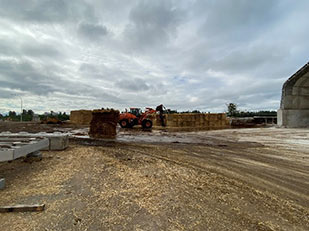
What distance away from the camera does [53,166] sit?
4.21 m

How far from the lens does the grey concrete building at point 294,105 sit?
17.6 meters

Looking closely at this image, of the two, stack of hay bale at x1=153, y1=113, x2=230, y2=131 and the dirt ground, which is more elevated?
stack of hay bale at x1=153, y1=113, x2=230, y2=131

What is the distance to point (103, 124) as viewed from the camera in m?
11.8

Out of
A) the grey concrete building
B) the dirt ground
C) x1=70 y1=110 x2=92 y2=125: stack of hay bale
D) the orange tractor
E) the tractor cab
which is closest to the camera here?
the dirt ground

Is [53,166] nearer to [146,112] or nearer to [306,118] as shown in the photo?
[146,112]

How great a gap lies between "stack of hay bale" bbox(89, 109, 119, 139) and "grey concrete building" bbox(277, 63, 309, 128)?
53.7 ft

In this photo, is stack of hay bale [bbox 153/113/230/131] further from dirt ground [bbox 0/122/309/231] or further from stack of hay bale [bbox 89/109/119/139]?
dirt ground [bbox 0/122/309/231]

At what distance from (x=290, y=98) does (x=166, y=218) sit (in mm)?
20561

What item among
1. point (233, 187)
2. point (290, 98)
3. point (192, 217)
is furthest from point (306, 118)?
point (192, 217)

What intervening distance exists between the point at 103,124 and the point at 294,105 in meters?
18.3

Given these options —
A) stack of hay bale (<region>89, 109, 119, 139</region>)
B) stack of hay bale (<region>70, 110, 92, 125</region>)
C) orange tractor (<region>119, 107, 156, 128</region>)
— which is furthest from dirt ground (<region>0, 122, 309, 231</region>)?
stack of hay bale (<region>70, 110, 92, 125</region>)

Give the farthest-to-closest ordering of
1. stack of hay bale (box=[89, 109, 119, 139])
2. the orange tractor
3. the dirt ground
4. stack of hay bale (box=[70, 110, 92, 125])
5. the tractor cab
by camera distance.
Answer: stack of hay bale (box=[70, 110, 92, 125]) < the tractor cab < the orange tractor < stack of hay bale (box=[89, 109, 119, 139]) < the dirt ground

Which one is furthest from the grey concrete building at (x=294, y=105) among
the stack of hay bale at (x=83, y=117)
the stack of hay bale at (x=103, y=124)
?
the stack of hay bale at (x=83, y=117)

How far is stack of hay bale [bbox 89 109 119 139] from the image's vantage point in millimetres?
→ 11523
